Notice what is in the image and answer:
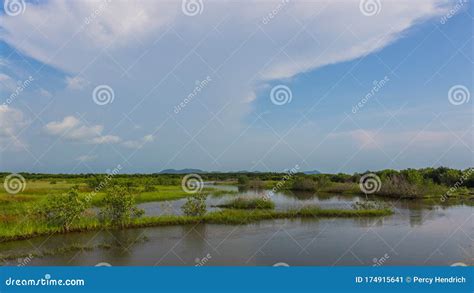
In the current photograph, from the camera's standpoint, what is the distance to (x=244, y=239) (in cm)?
1409

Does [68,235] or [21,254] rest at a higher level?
[68,235]

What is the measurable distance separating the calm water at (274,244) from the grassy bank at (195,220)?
1.43ft

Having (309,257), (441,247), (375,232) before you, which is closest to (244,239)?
(309,257)

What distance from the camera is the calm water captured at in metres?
11.4

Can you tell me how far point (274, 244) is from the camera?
43.7 ft

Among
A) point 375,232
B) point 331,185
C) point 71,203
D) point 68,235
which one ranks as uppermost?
point 331,185

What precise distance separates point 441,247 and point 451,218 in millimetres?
8111

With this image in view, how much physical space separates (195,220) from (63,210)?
5.58 metres

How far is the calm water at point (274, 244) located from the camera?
11.4 metres

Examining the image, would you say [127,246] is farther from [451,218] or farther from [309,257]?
[451,218]
